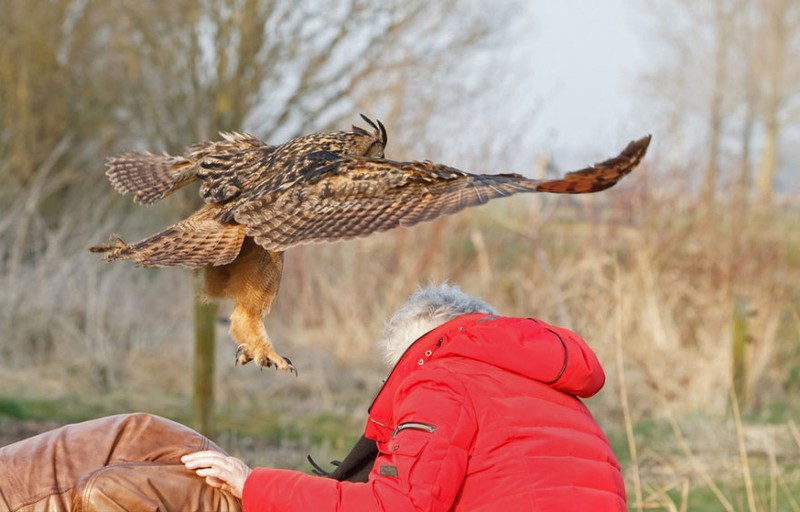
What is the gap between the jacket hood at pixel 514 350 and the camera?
2354mm

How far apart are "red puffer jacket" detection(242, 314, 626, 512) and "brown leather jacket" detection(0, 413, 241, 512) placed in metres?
0.16

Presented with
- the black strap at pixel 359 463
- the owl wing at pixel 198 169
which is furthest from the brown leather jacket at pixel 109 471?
the owl wing at pixel 198 169

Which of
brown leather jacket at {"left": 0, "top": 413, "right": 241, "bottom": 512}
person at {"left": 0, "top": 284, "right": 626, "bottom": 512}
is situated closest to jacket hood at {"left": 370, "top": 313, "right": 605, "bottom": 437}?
person at {"left": 0, "top": 284, "right": 626, "bottom": 512}

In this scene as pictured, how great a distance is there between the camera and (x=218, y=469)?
7.79 ft

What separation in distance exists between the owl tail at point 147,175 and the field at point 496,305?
5200mm

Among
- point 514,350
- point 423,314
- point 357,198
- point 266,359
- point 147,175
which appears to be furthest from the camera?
point 147,175

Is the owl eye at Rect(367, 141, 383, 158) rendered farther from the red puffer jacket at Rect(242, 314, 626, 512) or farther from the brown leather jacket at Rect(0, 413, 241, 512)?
the brown leather jacket at Rect(0, 413, 241, 512)

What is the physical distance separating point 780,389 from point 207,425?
6.69m

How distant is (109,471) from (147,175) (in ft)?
4.45

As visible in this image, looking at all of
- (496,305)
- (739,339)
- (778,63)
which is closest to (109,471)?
(739,339)

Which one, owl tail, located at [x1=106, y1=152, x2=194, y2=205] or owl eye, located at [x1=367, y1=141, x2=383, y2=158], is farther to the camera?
owl tail, located at [x1=106, y1=152, x2=194, y2=205]

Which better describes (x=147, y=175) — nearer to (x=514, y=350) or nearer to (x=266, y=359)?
(x=266, y=359)

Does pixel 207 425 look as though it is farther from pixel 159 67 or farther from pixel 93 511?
pixel 159 67

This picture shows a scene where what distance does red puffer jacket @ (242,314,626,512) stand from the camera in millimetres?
2229
